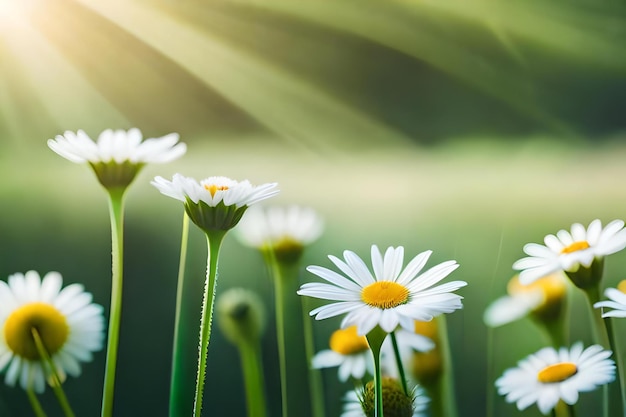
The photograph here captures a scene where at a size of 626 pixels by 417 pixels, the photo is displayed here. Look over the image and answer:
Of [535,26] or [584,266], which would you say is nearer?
[584,266]

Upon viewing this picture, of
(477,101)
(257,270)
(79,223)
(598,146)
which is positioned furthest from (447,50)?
(79,223)

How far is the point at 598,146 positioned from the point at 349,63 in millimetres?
263

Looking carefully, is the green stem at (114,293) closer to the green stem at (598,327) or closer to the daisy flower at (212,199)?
the daisy flower at (212,199)

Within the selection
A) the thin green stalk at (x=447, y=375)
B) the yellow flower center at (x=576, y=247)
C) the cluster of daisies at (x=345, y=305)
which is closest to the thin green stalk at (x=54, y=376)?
the cluster of daisies at (x=345, y=305)

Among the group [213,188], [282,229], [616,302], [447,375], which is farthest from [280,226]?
[616,302]

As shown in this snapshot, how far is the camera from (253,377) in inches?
24.1

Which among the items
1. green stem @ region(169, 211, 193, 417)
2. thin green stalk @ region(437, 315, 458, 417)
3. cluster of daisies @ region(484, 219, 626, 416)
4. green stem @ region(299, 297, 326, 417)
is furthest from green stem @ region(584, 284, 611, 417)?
green stem @ region(169, 211, 193, 417)

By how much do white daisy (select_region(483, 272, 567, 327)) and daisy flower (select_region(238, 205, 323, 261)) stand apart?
0.61 ft

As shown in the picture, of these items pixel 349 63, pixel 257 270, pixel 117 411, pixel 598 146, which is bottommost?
pixel 117 411

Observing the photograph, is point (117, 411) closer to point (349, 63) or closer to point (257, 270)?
point (257, 270)

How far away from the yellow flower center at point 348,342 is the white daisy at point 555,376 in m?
0.13

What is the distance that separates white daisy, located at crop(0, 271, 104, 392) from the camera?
22.5 inches

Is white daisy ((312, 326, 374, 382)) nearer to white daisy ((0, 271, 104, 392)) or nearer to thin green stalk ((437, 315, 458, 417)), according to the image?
thin green stalk ((437, 315, 458, 417))

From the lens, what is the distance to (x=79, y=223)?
24.8 inches
